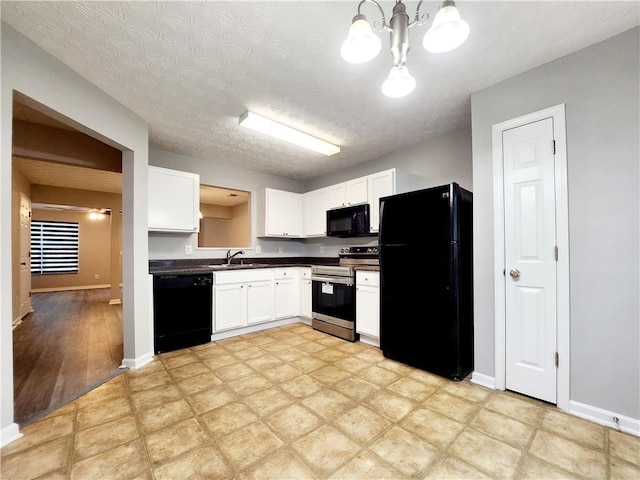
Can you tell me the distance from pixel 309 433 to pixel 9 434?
173 cm

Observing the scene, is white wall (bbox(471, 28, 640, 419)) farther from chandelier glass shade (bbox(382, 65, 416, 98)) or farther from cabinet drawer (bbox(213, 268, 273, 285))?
cabinet drawer (bbox(213, 268, 273, 285))

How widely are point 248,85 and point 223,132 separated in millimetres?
977

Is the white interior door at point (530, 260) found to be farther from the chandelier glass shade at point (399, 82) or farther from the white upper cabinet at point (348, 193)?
the white upper cabinet at point (348, 193)

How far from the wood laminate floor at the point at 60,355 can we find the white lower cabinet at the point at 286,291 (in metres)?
1.87

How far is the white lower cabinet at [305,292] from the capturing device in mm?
4031

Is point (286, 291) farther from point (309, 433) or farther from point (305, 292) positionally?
point (309, 433)

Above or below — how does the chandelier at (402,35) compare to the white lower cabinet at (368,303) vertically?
above

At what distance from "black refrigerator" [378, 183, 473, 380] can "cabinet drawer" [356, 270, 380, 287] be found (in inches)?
10.3

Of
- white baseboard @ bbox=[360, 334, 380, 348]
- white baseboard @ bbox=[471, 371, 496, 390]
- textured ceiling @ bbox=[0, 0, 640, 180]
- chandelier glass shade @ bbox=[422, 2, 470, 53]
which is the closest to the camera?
chandelier glass shade @ bbox=[422, 2, 470, 53]

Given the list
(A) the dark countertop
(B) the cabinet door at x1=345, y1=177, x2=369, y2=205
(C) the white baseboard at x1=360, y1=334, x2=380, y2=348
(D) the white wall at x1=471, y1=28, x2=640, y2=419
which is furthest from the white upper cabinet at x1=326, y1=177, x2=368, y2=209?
(D) the white wall at x1=471, y1=28, x2=640, y2=419

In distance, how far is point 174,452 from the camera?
1502 millimetres

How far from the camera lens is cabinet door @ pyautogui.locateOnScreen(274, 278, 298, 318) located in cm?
394

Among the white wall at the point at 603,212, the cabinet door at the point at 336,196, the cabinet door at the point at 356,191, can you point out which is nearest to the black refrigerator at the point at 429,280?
the white wall at the point at 603,212

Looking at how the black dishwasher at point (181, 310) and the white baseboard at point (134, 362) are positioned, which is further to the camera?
the black dishwasher at point (181, 310)
